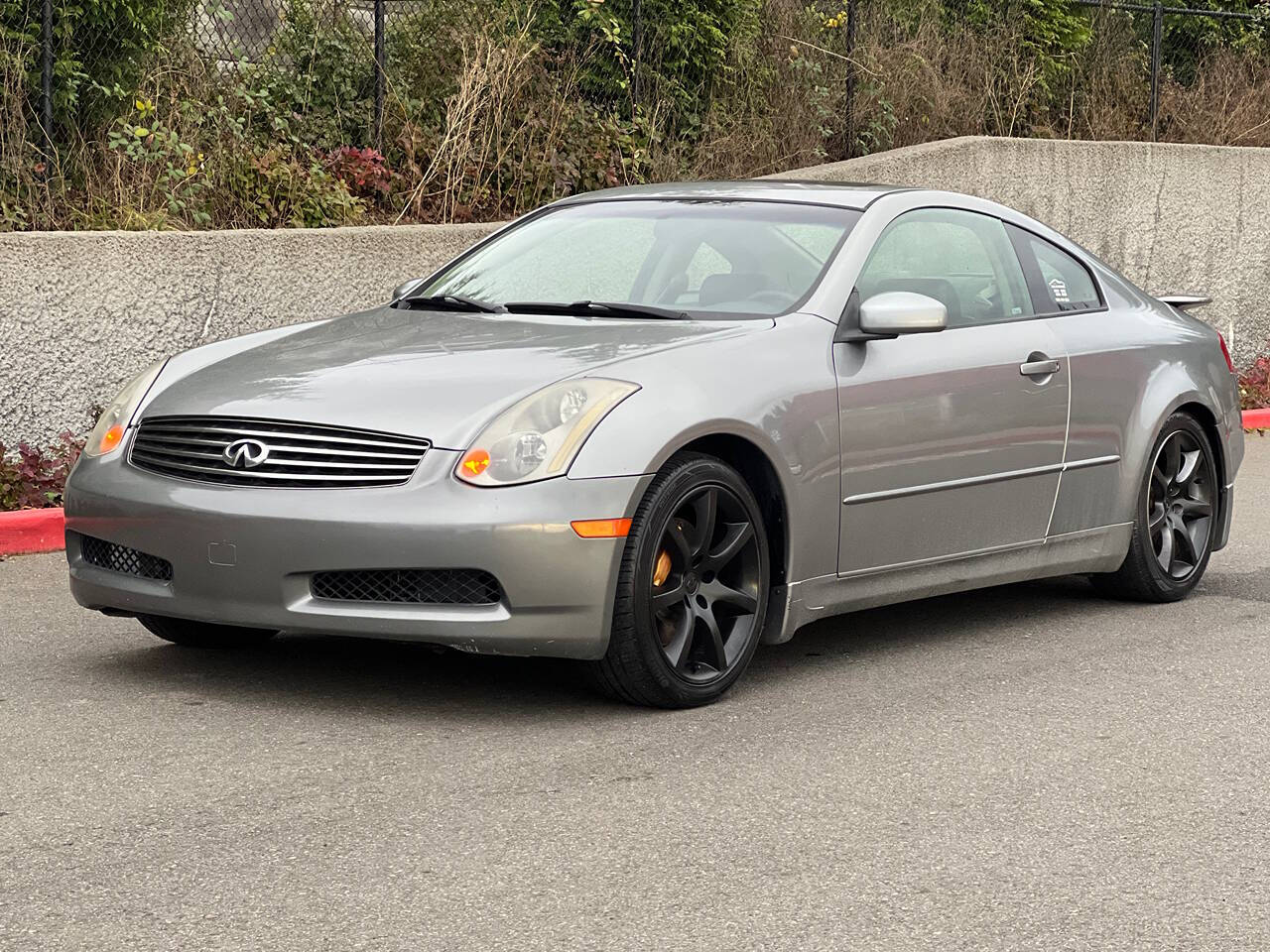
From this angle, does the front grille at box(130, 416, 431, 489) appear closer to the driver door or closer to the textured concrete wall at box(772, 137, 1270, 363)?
the driver door

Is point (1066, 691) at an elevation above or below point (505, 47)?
below

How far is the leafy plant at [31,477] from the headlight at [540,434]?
415 centimetres

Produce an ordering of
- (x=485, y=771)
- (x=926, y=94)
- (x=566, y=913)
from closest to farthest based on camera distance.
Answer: (x=566, y=913) → (x=485, y=771) → (x=926, y=94)

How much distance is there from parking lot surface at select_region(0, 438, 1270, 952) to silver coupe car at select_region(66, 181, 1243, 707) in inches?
11.1

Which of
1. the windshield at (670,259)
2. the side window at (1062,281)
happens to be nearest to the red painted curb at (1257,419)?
the side window at (1062,281)

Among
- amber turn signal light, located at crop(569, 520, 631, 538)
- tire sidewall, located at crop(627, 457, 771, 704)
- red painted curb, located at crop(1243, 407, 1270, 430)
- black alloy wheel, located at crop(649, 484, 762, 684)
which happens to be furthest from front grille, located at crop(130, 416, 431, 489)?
red painted curb, located at crop(1243, 407, 1270, 430)

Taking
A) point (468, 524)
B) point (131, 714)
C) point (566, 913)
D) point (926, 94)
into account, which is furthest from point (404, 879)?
point (926, 94)

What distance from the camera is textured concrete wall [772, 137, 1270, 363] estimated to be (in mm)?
14688

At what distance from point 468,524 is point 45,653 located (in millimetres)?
1921

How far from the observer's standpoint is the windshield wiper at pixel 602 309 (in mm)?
6242

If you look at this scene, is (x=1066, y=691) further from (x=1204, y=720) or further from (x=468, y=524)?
(x=468, y=524)

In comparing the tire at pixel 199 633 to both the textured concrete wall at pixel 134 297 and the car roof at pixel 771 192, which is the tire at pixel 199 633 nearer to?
the car roof at pixel 771 192

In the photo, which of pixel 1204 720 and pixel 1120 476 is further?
pixel 1120 476

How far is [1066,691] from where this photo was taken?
240 inches
